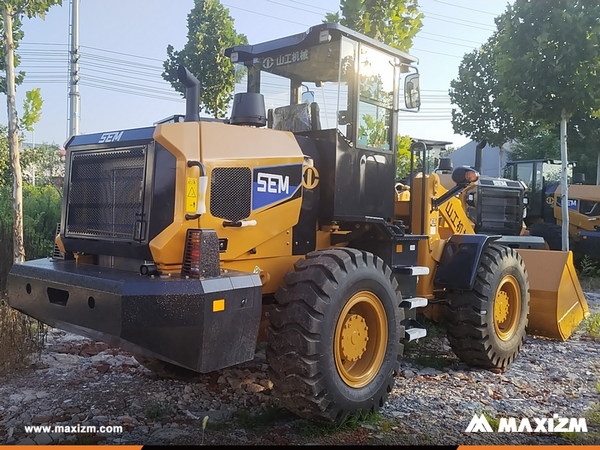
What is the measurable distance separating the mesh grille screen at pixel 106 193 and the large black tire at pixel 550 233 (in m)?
10.4

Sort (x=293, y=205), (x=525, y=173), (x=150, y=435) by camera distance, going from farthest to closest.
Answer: (x=525, y=173)
(x=293, y=205)
(x=150, y=435)

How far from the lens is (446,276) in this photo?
5637mm

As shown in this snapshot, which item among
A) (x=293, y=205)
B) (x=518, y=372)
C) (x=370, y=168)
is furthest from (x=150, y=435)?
(x=518, y=372)

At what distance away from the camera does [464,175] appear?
5.76 m

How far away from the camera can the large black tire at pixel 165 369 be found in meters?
4.91

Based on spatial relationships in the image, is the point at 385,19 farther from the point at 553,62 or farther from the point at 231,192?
the point at 231,192

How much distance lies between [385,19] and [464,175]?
4.01m

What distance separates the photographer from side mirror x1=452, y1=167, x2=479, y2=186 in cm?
574

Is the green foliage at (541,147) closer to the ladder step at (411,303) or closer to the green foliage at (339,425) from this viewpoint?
the ladder step at (411,303)

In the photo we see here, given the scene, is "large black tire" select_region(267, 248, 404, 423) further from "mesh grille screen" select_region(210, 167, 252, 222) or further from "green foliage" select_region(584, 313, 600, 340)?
"green foliage" select_region(584, 313, 600, 340)

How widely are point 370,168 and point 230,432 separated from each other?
249 cm

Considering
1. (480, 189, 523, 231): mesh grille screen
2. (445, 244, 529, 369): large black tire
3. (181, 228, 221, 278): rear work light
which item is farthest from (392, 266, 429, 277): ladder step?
(480, 189, 523, 231): mesh grille screen

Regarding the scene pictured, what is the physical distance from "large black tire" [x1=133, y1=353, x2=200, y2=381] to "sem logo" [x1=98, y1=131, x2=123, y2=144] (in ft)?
6.15

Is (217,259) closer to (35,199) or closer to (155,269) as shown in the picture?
(155,269)
